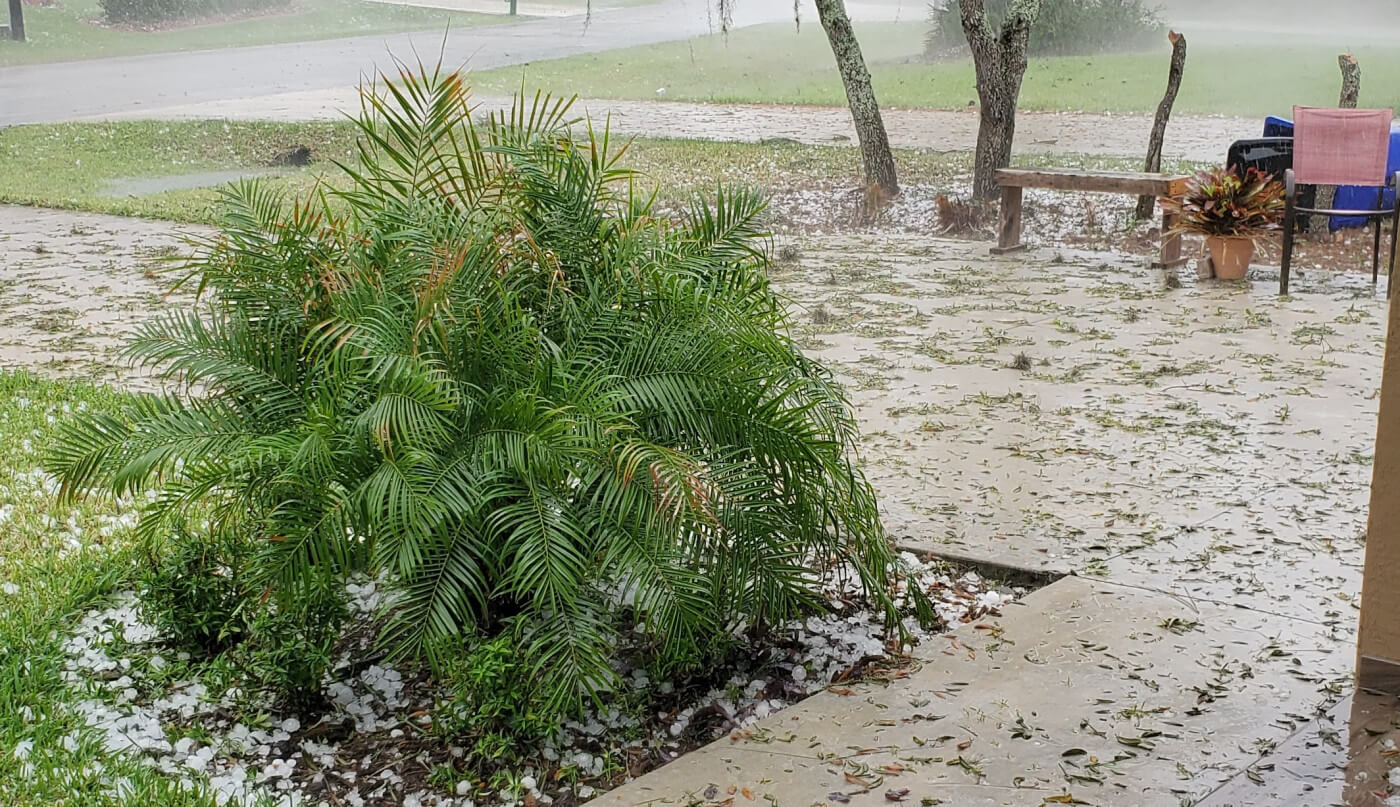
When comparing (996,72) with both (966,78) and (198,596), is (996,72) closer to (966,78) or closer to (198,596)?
(198,596)

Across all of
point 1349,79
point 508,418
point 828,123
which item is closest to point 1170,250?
point 1349,79

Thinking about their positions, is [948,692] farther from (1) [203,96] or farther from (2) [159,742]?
(1) [203,96]

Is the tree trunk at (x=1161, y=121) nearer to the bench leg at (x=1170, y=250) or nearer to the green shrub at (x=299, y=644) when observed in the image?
the bench leg at (x=1170, y=250)

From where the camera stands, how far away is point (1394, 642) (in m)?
3.12

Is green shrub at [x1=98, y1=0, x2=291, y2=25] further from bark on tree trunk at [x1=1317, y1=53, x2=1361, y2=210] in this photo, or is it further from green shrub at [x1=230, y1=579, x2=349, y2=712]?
green shrub at [x1=230, y1=579, x2=349, y2=712]

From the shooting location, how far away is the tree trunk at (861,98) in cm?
1195

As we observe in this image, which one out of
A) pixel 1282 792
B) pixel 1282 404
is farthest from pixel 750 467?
pixel 1282 404

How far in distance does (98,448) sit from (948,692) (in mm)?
2138

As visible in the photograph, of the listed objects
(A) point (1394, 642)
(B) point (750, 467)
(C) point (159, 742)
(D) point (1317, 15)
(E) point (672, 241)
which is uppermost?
(D) point (1317, 15)

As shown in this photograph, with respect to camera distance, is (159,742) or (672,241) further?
(672,241)

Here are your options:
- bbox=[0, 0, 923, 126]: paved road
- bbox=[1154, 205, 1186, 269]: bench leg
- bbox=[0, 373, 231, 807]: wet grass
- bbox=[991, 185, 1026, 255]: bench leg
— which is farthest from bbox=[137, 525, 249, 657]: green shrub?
bbox=[0, 0, 923, 126]: paved road

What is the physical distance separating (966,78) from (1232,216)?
15554 mm

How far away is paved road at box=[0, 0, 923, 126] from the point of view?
19.8 metres

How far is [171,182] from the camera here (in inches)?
531
